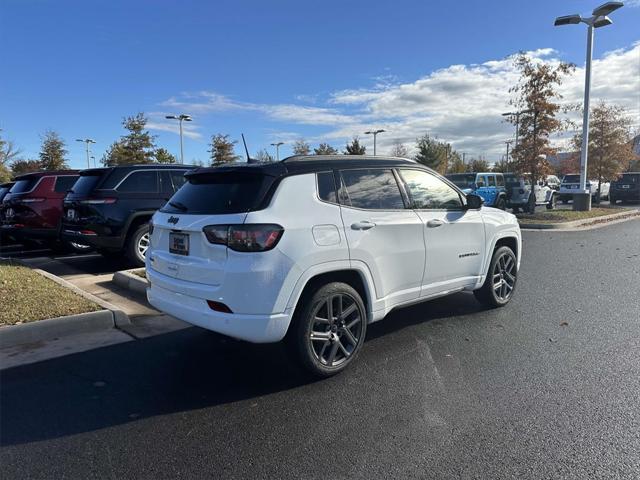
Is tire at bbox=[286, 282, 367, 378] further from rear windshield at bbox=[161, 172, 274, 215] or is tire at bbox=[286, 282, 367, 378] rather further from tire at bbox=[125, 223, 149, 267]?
tire at bbox=[125, 223, 149, 267]

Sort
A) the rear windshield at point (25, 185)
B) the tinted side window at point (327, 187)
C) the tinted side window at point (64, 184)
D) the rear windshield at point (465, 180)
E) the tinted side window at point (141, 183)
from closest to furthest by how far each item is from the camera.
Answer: the tinted side window at point (327, 187) → the tinted side window at point (141, 183) → the rear windshield at point (25, 185) → the tinted side window at point (64, 184) → the rear windshield at point (465, 180)

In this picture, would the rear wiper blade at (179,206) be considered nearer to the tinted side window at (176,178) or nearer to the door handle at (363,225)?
the door handle at (363,225)

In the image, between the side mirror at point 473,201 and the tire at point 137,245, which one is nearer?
the side mirror at point 473,201

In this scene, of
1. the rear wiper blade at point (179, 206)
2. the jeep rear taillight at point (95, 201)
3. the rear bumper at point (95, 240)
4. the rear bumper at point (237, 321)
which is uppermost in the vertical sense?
the rear wiper blade at point (179, 206)

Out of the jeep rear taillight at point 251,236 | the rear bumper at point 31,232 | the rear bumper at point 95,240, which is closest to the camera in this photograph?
the jeep rear taillight at point 251,236

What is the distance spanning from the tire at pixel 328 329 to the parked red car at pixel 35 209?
780 cm

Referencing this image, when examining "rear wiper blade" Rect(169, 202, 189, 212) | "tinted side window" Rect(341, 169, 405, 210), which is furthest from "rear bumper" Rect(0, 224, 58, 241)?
"tinted side window" Rect(341, 169, 405, 210)

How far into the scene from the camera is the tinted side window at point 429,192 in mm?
4691

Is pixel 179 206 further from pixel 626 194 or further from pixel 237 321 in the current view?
pixel 626 194

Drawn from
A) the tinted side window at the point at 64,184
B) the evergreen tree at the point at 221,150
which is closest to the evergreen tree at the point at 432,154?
the evergreen tree at the point at 221,150

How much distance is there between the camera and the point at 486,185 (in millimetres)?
18828

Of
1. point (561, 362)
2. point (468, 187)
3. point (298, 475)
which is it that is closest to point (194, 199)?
point (298, 475)

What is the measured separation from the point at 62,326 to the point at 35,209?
5.82m

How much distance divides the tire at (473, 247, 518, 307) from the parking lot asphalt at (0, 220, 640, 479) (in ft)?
1.63
